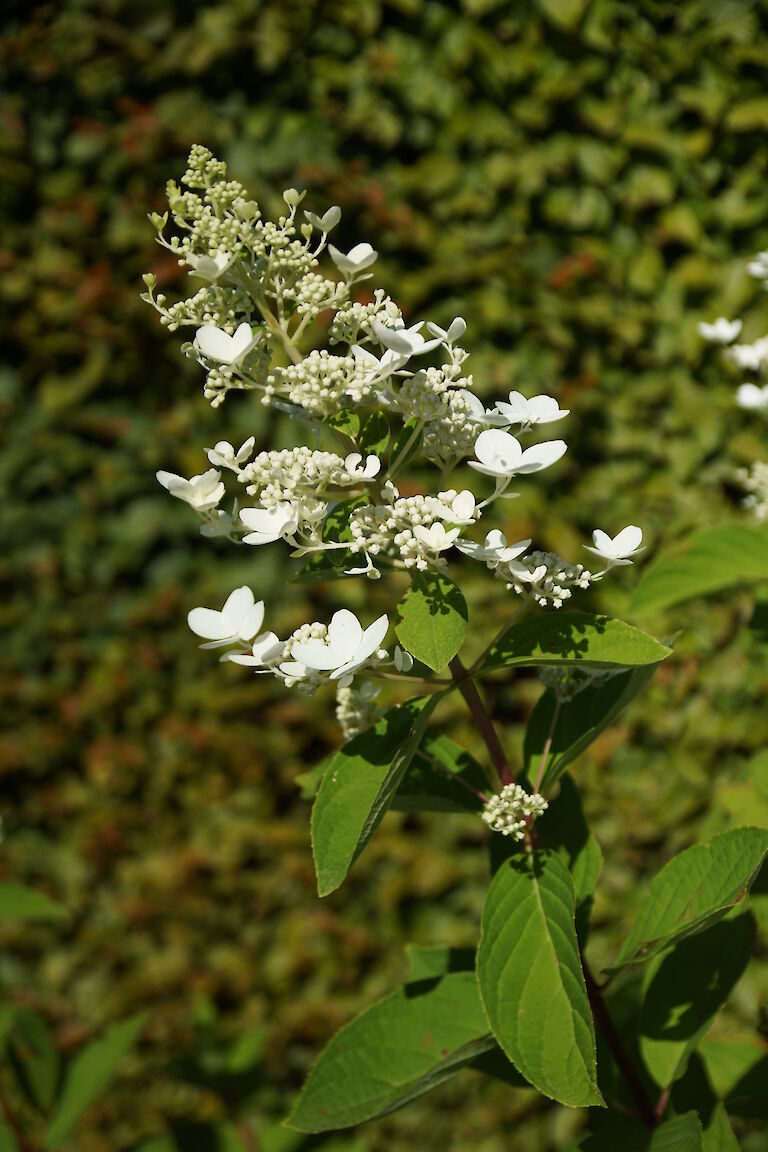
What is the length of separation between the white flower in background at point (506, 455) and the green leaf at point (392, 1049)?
2.25 ft

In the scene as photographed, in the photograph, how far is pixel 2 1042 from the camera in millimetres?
1977

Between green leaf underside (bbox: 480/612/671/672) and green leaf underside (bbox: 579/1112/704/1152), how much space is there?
566 millimetres

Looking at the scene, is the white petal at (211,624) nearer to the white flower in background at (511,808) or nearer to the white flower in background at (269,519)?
the white flower in background at (269,519)

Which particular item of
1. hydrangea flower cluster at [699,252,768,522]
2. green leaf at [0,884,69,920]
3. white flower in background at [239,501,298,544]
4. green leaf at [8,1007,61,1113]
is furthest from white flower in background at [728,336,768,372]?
green leaf at [8,1007,61,1113]

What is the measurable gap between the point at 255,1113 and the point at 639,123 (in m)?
3.53

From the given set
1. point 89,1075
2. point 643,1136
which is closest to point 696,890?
point 643,1136

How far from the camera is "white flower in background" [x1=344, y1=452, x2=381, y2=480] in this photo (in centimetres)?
101

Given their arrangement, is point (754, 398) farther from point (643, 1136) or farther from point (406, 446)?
point (643, 1136)

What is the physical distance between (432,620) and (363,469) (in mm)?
185

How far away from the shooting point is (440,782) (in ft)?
4.06

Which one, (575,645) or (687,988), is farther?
(687,988)

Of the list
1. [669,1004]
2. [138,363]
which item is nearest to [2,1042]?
[669,1004]

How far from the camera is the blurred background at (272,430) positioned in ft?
9.73

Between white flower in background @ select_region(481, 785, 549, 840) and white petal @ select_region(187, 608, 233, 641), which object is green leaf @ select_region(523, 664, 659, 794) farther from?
white petal @ select_region(187, 608, 233, 641)
